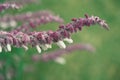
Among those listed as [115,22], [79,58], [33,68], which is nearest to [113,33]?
[115,22]

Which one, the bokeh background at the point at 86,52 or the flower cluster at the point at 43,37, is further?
the bokeh background at the point at 86,52

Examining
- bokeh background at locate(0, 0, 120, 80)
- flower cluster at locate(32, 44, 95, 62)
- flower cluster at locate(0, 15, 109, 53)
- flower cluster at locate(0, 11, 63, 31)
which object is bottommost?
flower cluster at locate(0, 15, 109, 53)

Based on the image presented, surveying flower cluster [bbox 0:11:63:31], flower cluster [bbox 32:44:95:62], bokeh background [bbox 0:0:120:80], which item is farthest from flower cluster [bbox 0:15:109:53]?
bokeh background [bbox 0:0:120:80]

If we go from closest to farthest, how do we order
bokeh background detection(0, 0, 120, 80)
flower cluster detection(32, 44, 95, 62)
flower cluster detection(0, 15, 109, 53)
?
flower cluster detection(0, 15, 109, 53), flower cluster detection(32, 44, 95, 62), bokeh background detection(0, 0, 120, 80)

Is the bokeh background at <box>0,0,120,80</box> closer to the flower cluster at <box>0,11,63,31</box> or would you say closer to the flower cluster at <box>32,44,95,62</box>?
the flower cluster at <box>32,44,95,62</box>

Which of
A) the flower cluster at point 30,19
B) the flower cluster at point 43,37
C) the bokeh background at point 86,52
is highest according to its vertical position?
the bokeh background at point 86,52

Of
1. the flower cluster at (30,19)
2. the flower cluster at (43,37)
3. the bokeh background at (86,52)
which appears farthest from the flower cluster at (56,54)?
the flower cluster at (43,37)

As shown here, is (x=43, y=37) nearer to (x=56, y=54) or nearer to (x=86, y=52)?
(x=56, y=54)

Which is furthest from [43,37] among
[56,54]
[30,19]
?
[56,54]

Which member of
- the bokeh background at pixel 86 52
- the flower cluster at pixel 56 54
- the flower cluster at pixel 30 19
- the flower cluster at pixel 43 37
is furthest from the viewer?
the bokeh background at pixel 86 52

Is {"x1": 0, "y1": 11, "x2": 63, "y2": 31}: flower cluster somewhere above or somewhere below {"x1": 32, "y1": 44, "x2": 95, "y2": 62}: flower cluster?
below

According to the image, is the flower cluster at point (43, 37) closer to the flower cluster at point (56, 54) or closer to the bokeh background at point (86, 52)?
the flower cluster at point (56, 54)
